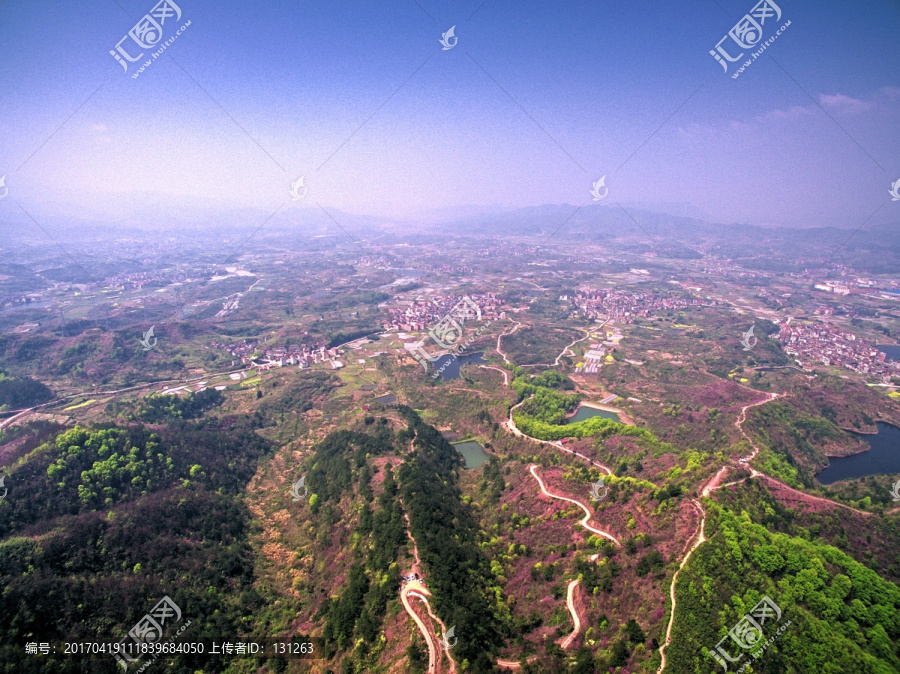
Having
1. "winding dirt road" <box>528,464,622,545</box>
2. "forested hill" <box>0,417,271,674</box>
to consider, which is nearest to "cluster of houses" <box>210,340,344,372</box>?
"forested hill" <box>0,417,271,674</box>

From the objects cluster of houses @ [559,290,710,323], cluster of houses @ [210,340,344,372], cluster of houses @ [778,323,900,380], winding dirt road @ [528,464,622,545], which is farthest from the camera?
cluster of houses @ [559,290,710,323]

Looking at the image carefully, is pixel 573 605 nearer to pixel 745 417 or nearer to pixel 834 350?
pixel 745 417

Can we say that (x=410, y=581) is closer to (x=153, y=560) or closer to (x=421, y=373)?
(x=153, y=560)

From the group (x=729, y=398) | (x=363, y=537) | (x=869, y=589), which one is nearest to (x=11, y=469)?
(x=363, y=537)

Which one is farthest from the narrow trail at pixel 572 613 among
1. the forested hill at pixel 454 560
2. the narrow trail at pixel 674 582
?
the narrow trail at pixel 674 582

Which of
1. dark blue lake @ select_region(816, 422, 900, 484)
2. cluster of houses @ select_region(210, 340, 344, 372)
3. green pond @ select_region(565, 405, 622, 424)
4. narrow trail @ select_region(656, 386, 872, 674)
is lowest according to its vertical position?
dark blue lake @ select_region(816, 422, 900, 484)

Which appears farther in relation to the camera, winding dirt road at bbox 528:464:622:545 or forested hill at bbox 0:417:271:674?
winding dirt road at bbox 528:464:622:545

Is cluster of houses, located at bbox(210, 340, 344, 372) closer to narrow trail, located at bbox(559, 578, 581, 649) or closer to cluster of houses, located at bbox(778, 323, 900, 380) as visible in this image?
narrow trail, located at bbox(559, 578, 581, 649)

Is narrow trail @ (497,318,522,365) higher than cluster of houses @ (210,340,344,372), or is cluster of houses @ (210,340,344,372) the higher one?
narrow trail @ (497,318,522,365)
